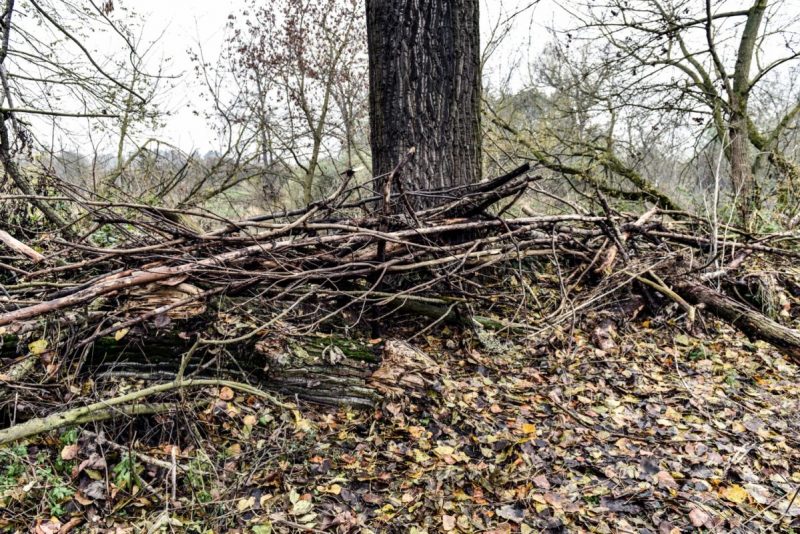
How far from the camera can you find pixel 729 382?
285cm

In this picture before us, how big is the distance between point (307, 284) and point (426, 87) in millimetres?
1644

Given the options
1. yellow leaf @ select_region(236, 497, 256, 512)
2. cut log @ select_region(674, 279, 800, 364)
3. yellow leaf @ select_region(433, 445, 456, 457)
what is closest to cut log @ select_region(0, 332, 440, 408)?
yellow leaf @ select_region(433, 445, 456, 457)

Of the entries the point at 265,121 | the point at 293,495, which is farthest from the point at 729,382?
the point at 265,121

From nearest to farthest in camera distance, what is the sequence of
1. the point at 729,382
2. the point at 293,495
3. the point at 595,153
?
the point at 293,495 → the point at 729,382 → the point at 595,153

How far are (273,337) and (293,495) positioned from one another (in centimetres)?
87

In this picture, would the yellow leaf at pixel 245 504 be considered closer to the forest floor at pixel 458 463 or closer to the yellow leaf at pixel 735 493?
the forest floor at pixel 458 463

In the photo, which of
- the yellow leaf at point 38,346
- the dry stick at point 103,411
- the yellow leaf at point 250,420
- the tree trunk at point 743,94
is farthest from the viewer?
the tree trunk at point 743,94

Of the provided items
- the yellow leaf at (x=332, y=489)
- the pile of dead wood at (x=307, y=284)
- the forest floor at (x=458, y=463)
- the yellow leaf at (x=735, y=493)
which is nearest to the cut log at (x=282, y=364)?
the pile of dead wood at (x=307, y=284)

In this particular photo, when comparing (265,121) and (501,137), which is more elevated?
(265,121)

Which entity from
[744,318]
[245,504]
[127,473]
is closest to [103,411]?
[127,473]

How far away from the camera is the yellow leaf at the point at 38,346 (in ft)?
7.20

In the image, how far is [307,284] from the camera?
2.75 metres

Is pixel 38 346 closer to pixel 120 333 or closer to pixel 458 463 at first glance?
pixel 120 333

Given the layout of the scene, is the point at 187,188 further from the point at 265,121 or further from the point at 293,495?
the point at 293,495
